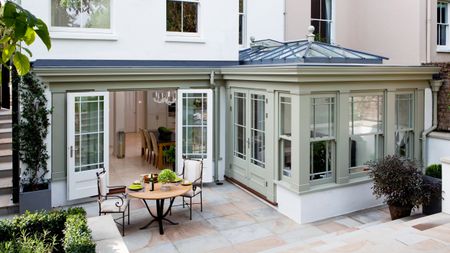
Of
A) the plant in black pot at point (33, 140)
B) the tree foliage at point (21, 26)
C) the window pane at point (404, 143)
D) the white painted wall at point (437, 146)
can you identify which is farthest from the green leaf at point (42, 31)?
the white painted wall at point (437, 146)

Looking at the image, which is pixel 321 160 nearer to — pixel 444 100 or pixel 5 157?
pixel 444 100

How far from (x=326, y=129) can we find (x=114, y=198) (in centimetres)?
452

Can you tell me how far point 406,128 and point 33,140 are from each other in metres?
8.55

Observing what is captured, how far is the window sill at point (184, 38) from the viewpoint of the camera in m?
9.97

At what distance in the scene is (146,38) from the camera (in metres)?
9.68

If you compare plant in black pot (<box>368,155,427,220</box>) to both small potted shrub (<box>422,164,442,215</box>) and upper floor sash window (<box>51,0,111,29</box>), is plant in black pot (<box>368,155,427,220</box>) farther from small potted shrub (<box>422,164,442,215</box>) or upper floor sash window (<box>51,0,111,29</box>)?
upper floor sash window (<box>51,0,111,29</box>)

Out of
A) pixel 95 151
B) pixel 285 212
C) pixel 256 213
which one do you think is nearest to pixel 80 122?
pixel 95 151

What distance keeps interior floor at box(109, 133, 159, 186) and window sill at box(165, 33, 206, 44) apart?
13.1ft

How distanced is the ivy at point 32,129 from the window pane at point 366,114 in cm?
668

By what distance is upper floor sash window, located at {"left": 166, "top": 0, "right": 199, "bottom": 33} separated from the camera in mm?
10086

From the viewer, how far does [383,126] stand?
8703 millimetres

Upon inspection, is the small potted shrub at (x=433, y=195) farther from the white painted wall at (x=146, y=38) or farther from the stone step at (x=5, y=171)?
the stone step at (x=5, y=171)

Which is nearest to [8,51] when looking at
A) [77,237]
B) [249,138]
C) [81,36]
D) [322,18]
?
[77,237]

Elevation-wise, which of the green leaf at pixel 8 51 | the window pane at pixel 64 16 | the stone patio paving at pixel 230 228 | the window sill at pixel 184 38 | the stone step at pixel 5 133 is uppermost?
the window pane at pixel 64 16
